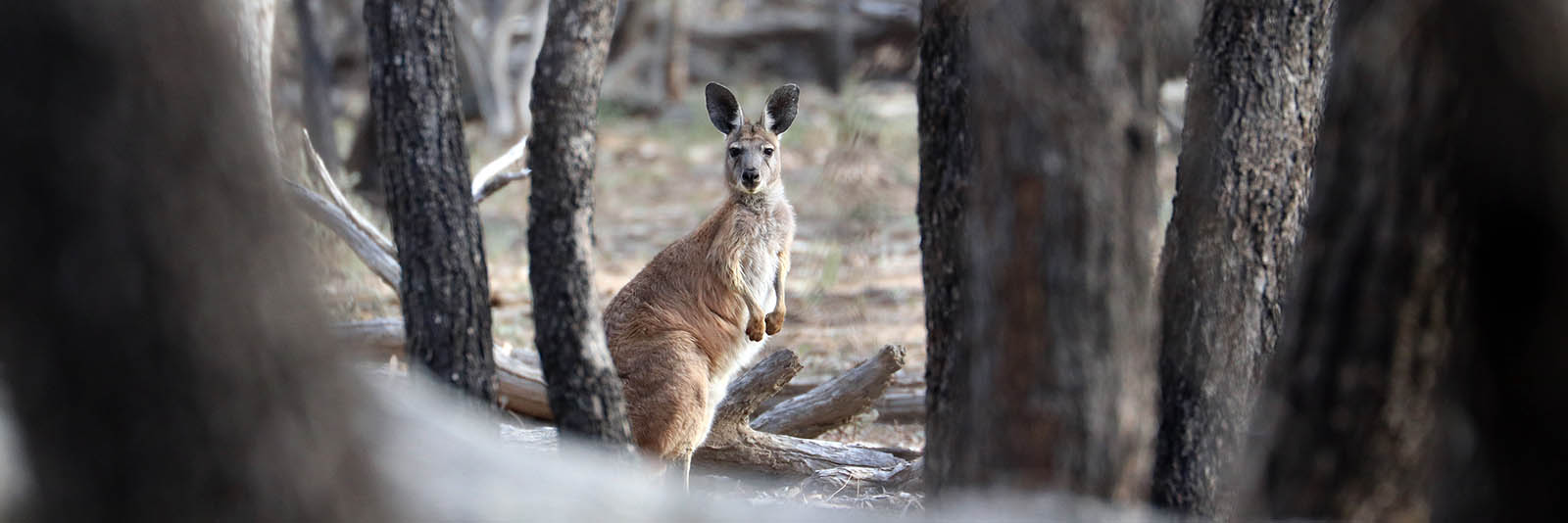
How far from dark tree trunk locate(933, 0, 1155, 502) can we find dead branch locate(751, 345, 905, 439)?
301 centimetres

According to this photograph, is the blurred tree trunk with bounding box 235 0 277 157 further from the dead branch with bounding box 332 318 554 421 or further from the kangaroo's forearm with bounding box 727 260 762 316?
the kangaroo's forearm with bounding box 727 260 762 316

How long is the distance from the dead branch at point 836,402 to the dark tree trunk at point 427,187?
2590 millimetres

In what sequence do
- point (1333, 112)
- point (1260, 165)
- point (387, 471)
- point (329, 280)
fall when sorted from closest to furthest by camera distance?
1. point (387, 471)
2. point (1333, 112)
3. point (1260, 165)
4. point (329, 280)

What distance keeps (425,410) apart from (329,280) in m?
4.40

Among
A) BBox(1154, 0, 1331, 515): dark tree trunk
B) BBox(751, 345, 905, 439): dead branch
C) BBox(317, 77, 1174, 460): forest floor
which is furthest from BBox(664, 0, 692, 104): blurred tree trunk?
BBox(1154, 0, 1331, 515): dark tree trunk

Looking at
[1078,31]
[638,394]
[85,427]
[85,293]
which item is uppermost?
[1078,31]

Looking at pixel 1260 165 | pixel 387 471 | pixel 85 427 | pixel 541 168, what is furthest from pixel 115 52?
pixel 1260 165

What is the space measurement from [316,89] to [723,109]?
22.8 ft

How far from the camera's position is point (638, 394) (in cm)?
565

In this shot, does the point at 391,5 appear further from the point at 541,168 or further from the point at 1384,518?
the point at 1384,518

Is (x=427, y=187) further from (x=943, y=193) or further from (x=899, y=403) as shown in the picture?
(x=899, y=403)

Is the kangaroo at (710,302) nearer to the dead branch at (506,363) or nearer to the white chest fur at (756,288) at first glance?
the white chest fur at (756,288)

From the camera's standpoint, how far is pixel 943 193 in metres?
3.53

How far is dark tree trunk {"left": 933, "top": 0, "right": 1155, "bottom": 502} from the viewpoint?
9.45ft
